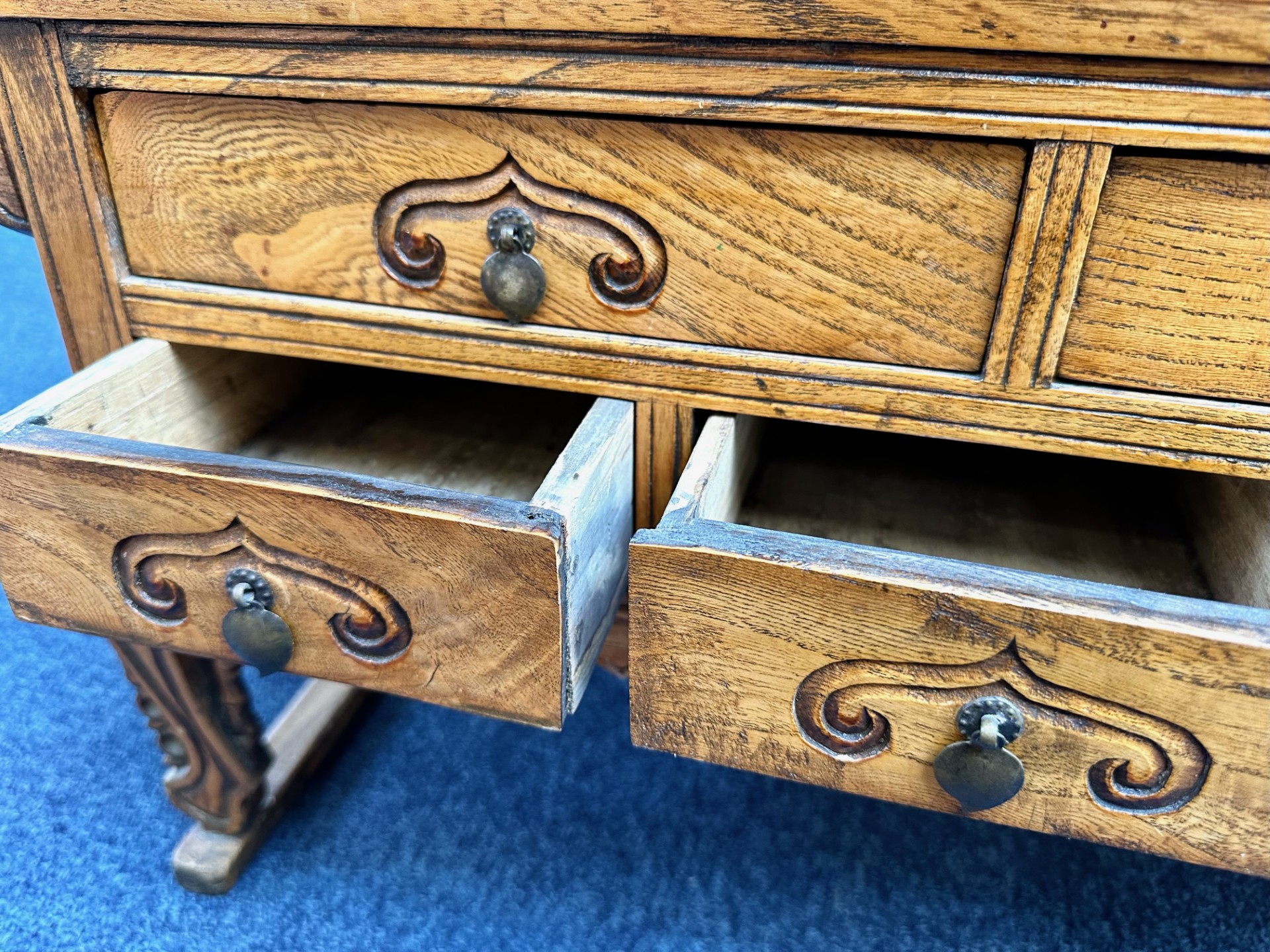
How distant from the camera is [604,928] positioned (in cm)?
65

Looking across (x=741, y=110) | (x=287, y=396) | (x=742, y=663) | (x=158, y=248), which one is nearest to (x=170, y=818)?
(x=287, y=396)

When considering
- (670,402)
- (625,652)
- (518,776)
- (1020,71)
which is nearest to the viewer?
(1020,71)

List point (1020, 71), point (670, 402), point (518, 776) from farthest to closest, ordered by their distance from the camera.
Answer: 1. point (518, 776)
2. point (670, 402)
3. point (1020, 71)

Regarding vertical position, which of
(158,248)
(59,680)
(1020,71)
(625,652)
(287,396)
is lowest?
(59,680)

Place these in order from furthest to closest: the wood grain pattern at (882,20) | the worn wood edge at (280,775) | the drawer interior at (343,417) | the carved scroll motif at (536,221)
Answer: the worn wood edge at (280,775) → the drawer interior at (343,417) → the carved scroll motif at (536,221) → the wood grain pattern at (882,20)

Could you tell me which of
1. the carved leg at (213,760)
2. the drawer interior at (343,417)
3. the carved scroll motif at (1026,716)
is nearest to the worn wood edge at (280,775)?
the carved leg at (213,760)

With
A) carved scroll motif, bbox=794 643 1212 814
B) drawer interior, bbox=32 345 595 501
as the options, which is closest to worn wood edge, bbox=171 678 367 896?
drawer interior, bbox=32 345 595 501

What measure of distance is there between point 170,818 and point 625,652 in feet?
1.41

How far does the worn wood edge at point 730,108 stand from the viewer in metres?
0.36

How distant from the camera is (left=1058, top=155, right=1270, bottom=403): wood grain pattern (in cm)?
37

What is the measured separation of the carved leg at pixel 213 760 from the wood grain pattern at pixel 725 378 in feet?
0.79

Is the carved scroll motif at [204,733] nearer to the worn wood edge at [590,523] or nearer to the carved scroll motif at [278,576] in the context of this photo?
the carved scroll motif at [278,576]

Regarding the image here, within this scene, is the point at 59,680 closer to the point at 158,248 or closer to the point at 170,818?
the point at 170,818

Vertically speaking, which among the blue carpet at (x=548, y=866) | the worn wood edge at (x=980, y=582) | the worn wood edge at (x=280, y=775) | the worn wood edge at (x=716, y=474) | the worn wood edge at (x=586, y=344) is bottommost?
the blue carpet at (x=548, y=866)
